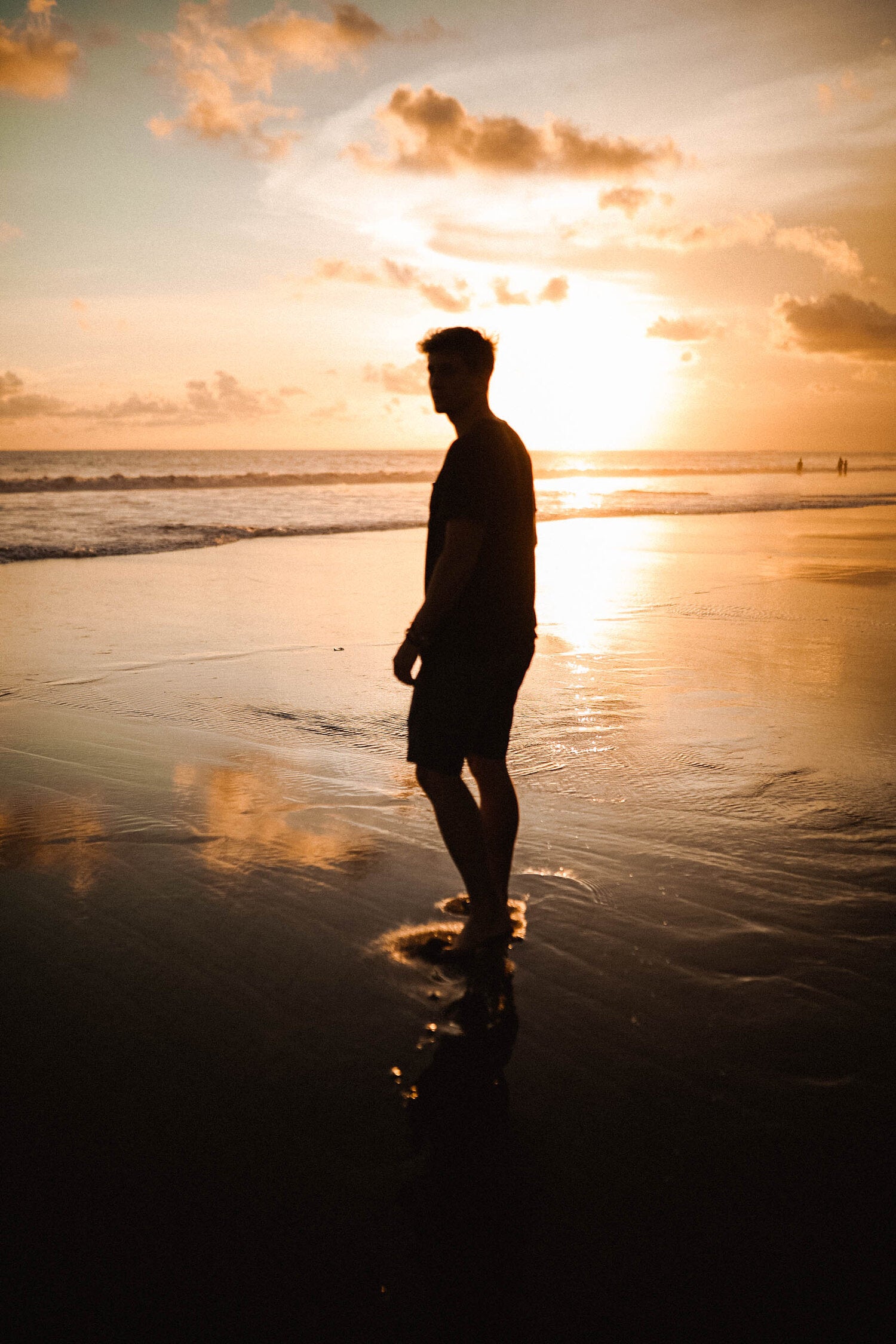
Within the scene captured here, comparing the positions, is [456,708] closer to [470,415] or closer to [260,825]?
[470,415]

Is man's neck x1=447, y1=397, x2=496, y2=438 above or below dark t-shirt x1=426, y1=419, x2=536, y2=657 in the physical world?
above

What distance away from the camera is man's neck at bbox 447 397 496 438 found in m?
2.88

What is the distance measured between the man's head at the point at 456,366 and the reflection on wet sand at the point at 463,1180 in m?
1.78

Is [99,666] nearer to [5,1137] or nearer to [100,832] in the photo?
[100,832]

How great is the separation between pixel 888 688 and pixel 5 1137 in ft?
19.4

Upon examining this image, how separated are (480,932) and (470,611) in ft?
3.32

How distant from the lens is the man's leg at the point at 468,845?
288 cm

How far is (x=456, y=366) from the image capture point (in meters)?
2.86

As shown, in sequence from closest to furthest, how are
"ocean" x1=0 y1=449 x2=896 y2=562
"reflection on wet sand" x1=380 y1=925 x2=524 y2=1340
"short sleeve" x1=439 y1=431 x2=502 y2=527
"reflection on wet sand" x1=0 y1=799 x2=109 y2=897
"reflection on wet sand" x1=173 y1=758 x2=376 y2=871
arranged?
"reflection on wet sand" x1=380 y1=925 x2=524 y2=1340, "short sleeve" x1=439 y1=431 x2=502 y2=527, "reflection on wet sand" x1=0 y1=799 x2=109 y2=897, "reflection on wet sand" x1=173 y1=758 x2=376 y2=871, "ocean" x1=0 y1=449 x2=896 y2=562

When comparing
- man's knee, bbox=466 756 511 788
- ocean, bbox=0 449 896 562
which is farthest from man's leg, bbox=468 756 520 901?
ocean, bbox=0 449 896 562

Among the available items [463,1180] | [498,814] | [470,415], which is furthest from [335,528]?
[463,1180]

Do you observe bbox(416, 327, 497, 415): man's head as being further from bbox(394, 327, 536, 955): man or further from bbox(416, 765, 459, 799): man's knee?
Result: bbox(416, 765, 459, 799): man's knee

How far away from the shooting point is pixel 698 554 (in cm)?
1490

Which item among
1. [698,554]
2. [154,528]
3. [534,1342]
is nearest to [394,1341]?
[534,1342]
